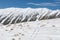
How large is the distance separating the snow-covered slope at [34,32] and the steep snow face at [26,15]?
2.24 ft

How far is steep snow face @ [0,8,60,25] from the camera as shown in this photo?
18.0 feet

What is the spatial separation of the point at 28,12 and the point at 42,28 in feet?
4.48

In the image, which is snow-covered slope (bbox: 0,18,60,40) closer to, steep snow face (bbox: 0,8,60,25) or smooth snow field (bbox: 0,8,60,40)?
smooth snow field (bbox: 0,8,60,40)

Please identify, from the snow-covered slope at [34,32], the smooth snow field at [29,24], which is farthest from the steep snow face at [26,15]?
the snow-covered slope at [34,32]

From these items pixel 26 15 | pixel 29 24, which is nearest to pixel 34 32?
pixel 29 24

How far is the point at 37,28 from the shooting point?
4.48 meters

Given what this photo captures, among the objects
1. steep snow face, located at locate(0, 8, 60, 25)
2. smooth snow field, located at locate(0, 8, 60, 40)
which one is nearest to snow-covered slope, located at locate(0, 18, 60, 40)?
smooth snow field, located at locate(0, 8, 60, 40)

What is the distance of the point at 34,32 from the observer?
429 centimetres

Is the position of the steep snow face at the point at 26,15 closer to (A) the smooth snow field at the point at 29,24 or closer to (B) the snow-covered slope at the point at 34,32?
(A) the smooth snow field at the point at 29,24

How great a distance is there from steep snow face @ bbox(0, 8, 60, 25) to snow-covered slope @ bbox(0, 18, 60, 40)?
26.9 inches

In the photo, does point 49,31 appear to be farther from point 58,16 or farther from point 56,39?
point 58,16

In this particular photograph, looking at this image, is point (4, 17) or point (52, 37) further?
point (4, 17)

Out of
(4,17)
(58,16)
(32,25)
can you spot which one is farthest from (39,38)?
(4,17)

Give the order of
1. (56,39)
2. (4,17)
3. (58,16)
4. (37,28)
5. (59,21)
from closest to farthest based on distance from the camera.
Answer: (56,39)
(37,28)
(59,21)
(58,16)
(4,17)
